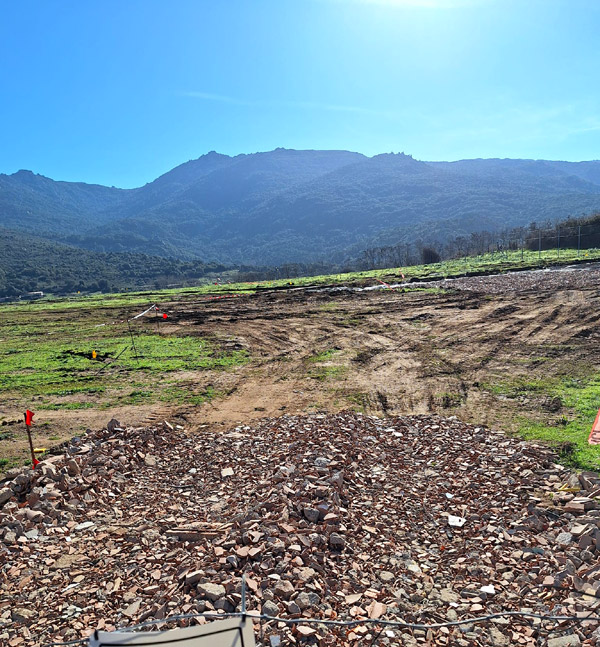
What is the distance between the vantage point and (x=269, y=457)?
897 cm

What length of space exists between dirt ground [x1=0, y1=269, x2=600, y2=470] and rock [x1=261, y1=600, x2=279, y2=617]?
261 inches

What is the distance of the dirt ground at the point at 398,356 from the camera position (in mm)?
12141

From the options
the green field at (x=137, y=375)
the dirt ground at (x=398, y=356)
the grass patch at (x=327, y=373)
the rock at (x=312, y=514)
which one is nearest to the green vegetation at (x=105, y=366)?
the green field at (x=137, y=375)

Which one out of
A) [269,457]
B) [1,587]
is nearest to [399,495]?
[269,457]

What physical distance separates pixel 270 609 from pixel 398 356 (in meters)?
13.4

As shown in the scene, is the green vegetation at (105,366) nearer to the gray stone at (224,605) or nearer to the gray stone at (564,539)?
the gray stone at (224,605)

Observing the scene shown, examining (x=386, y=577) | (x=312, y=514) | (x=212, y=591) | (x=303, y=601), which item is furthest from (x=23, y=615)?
(x=386, y=577)

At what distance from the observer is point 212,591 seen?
502 centimetres

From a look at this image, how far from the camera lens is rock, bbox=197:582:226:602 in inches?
196

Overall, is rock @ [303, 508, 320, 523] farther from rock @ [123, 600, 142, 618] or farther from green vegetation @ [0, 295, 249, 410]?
green vegetation @ [0, 295, 249, 410]

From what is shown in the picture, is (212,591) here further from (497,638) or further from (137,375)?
(137,375)

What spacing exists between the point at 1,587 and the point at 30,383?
518 inches

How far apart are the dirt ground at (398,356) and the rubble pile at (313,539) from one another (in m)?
2.68

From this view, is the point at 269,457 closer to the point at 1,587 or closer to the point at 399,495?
the point at 399,495
